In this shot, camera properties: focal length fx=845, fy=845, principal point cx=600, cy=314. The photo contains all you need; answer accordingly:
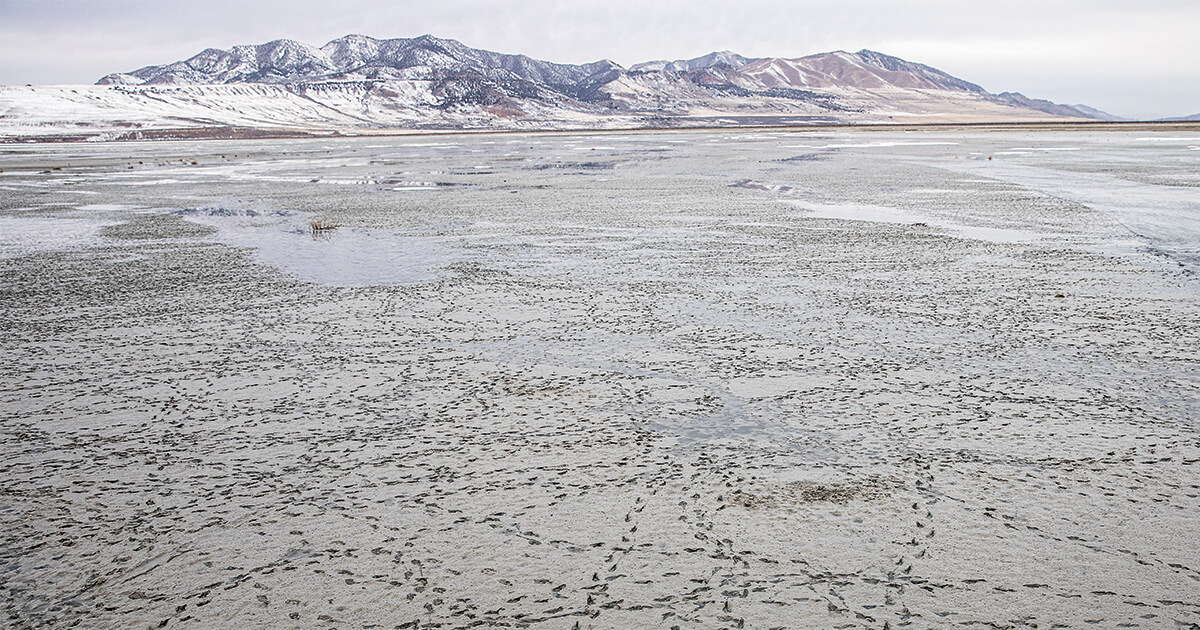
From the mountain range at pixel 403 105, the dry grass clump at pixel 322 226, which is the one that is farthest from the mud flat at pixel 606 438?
the mountain range at pixel 403 105

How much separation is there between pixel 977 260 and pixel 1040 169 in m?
15.4

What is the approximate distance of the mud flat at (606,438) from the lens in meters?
2.63

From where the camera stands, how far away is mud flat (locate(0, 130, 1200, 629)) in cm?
263

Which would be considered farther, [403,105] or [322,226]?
[403,105]

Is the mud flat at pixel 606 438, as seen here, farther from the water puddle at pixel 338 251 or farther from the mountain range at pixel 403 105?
the mountain range at pixel 403 105

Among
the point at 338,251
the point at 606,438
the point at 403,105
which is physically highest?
the point at 403,105

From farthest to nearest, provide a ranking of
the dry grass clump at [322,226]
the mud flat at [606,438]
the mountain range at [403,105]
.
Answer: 1. the mountain range at [403,105]
2. the dry grass clump at [322,226]
3. the mud flat at [606,438]

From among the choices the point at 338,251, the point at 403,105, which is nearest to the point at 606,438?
the point at 338,251

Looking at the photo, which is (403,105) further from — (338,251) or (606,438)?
(606,438)

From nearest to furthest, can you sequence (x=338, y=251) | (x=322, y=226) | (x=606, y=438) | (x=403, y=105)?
1. (x=606, y=438)
2. (x=338, y=251)
3. (x=322, y=226)
4. (x=403, y=105)

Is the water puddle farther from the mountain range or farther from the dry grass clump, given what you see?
the mountain range

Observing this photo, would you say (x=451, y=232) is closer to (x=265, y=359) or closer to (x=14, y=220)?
(x=265, y=359)

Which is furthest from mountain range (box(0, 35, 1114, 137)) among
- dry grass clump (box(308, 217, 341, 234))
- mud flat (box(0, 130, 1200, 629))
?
mud flat (box(0, 130, 1200, 629))

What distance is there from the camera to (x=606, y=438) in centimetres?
379
